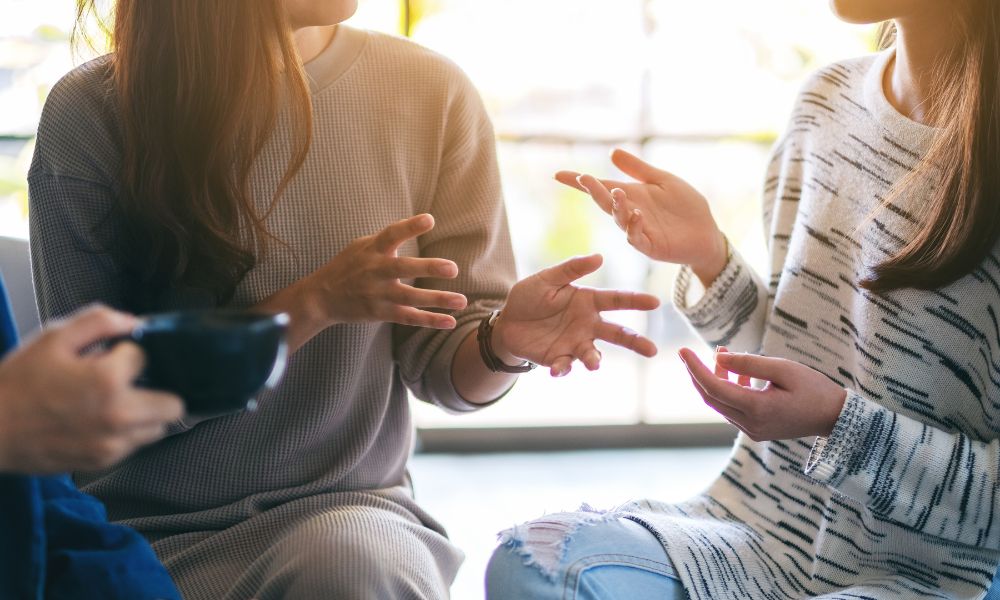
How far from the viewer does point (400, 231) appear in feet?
3.50

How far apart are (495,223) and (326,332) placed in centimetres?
31

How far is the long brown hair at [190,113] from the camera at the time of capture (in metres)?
1.21

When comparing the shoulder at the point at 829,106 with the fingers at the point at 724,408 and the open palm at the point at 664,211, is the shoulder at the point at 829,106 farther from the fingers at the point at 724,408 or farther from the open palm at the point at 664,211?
the fingers at the point at 724,408

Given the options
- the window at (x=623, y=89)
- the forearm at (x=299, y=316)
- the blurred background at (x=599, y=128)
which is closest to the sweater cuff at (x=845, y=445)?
the forearm at (x=299, y=316)

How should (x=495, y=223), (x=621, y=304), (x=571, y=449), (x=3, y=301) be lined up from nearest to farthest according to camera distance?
(x=3, y=301)
(x=621, y=304)
(x=495, y=223)
(x=571, y=449)

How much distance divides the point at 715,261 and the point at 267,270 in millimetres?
649

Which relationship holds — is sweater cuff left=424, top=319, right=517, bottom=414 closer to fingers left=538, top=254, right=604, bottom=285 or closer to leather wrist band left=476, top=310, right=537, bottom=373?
leather wrist band left=476, top=310, right=537, bottom=373

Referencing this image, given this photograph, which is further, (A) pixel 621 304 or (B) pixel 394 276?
(A) pixel 621 304

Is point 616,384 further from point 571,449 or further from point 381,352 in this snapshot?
point 381,352

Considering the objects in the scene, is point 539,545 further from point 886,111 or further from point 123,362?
point 886,111

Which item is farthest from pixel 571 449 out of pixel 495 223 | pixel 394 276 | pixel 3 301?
pixel 3 301

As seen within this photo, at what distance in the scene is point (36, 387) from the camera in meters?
0.71

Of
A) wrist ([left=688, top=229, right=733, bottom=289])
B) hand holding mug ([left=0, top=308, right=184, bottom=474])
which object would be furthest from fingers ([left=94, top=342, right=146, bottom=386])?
wrist ([left=688, top=229, right=733, bottom=289])

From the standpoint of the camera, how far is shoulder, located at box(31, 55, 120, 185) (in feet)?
3.98
